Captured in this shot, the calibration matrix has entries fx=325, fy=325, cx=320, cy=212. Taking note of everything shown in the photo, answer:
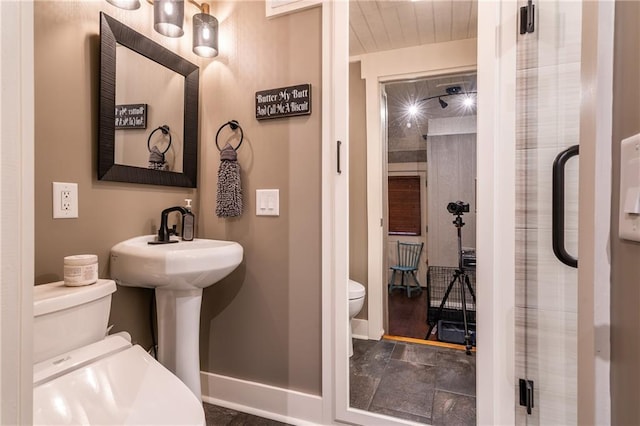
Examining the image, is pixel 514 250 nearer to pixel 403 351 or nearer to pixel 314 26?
pixel 403 351

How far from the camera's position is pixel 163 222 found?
1521 millimetres

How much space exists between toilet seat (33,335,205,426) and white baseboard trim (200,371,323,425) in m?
0.72

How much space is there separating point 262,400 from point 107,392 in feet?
2.96

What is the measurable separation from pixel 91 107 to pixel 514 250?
5.89 ft

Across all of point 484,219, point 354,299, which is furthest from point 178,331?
point 484,219

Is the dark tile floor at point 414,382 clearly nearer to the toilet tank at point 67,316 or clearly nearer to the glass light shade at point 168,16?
the toilet tank at point 67,316

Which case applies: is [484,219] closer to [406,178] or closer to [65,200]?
[406,178]

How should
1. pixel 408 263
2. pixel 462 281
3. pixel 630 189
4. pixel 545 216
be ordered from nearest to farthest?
pixel 630 189 → pixel 545 216 → pixel 462 281 → pixel 408 263

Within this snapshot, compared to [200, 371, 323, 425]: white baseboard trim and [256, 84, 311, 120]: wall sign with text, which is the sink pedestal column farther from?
[256, 84, 311, 120]: wall sign with text

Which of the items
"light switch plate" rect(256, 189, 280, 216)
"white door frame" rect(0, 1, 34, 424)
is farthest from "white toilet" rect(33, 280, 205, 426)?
"light switch plate" rect(256, 189, 280, 216)

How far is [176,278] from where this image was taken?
127 centimetres

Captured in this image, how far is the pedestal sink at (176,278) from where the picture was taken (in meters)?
1.26

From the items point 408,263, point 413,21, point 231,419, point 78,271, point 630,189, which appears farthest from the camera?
point 408,263

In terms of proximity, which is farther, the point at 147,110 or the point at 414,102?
the point at 414,102
